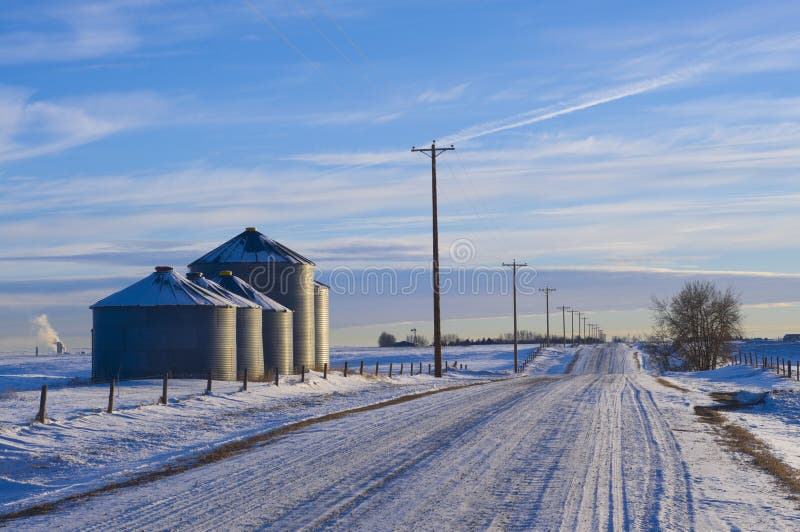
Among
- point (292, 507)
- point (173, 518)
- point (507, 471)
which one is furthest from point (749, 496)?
point (173, 518)

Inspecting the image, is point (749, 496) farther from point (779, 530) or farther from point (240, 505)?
point (240, 505)

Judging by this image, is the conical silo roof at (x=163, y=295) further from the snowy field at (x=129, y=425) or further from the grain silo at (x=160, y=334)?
the snowy field at (x=129, y=425)

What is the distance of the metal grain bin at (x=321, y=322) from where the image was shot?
59.1 meters

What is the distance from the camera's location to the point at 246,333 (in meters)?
44.2

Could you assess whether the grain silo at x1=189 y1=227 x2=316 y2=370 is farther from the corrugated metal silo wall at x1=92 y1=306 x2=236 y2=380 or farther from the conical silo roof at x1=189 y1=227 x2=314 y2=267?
the corrugated metal silo wall at x1=92 y1=306 x2=236 y2=380

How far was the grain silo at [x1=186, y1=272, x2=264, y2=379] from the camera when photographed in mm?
43594

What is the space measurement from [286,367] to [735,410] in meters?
28.9

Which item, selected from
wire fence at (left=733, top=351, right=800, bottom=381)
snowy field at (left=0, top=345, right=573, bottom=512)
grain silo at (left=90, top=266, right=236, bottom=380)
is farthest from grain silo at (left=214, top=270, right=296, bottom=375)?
wire fence at (left=733, top=351, right=800, bottom=381)

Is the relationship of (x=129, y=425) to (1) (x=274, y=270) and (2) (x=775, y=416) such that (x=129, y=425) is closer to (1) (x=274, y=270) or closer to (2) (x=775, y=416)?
(2) (x=775, y=416)

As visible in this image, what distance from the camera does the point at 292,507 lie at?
1088 centimetres

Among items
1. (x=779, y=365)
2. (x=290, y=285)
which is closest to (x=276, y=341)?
(x=290, y=285)

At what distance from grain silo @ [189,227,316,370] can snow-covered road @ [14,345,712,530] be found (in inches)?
1304

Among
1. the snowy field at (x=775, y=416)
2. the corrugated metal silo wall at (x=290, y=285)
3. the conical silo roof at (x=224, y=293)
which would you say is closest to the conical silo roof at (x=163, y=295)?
the conical silo roof at (x=224, y=293)

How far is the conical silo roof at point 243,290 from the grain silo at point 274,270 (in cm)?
305
